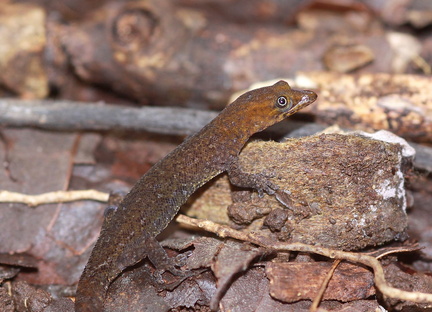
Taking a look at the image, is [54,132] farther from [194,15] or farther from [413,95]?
[413,95]

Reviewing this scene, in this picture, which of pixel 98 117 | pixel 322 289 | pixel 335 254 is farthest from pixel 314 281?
→ pixel 98 117

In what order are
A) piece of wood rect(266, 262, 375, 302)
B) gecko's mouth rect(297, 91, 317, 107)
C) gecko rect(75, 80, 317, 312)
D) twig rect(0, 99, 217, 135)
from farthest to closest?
twig rect(0, 99, 217, 135) → gecko's mouth rect(297, 91, 317, 107) → gecko rect(75, 80, 317, 312) → piece of wood rect(266, 262, 375, 302)

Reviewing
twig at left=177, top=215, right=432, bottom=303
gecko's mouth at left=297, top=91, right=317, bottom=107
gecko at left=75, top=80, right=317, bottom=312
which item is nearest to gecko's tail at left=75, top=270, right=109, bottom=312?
gecko at left=75, top=80, right=317, bottom=312

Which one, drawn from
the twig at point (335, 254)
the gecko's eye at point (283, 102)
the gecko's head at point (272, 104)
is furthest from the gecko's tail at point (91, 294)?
the gecko's eye at point (283, 102)

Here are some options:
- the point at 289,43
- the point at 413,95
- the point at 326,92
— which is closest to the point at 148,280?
the point at 326,92

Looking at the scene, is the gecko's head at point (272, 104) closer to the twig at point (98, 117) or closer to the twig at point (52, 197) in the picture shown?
the twig at point (98, 117)

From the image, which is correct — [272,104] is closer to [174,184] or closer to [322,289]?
[174,184]

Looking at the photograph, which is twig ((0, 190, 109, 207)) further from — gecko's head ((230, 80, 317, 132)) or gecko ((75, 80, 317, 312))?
gecko's head ((230, 80, 317, 132))
